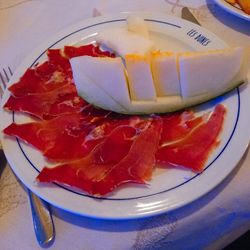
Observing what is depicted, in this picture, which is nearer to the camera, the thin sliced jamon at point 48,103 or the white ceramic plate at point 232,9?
the thin sliced jamon at point 48,103

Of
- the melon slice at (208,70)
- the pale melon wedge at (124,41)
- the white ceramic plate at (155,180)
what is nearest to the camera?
the white ceramic plate at (155,180)

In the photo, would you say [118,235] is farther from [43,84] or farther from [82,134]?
[43,84]

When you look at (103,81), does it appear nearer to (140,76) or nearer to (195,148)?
(140,76)

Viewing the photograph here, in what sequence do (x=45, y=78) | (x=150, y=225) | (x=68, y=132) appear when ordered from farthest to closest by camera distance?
(x=45, y=78) < (x=68, y=132) < (x=150, y=225)

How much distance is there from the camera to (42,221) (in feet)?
2.06

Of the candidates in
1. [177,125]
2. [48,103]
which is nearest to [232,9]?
[177,125]

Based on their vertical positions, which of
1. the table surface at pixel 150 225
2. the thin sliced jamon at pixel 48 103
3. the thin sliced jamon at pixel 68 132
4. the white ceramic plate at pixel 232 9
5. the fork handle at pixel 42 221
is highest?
the white ceramic plate at pixel 232 9

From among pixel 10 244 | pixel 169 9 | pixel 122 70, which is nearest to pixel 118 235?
pixel 10 244

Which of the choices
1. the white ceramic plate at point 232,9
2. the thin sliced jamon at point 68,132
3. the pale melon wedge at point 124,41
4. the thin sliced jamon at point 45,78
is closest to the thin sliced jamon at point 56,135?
the thin sliced jamon at point 68,132

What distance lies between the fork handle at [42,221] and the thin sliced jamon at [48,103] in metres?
0.17

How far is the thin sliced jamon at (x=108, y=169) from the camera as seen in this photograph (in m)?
0.62

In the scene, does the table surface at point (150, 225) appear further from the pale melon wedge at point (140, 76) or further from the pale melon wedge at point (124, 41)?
the pale melon wedge at point (124, 41)

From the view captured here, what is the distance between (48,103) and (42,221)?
26cm

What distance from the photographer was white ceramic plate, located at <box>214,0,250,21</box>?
3.06ft
